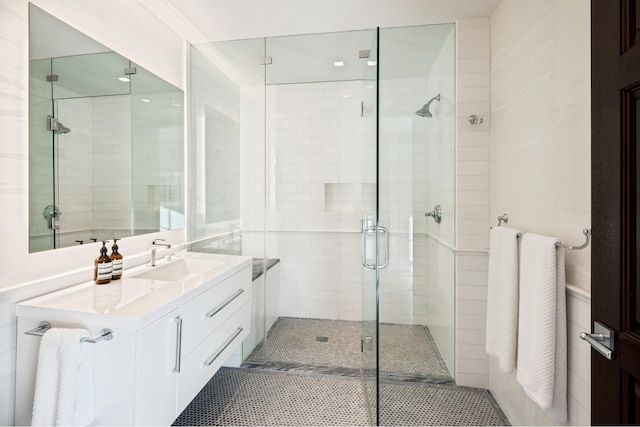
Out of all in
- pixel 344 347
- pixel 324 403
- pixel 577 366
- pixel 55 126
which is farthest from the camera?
pixel 344 347

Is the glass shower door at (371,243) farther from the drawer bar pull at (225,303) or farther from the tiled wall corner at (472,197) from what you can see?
the drawer bar pull at (225,303)

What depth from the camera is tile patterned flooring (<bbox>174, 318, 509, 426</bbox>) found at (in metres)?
1.75

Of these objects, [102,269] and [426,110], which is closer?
[102,269]

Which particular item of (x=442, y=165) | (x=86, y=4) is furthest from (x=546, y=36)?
(x=86, y=4)

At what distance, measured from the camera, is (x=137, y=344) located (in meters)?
1.07

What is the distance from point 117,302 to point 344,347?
192 cm

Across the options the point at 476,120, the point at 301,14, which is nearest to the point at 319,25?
the point at 301,14

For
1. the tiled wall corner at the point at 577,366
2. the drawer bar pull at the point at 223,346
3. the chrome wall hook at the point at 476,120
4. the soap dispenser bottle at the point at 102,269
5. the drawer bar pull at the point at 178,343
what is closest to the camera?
the tiled wall corner at the point at 577,366

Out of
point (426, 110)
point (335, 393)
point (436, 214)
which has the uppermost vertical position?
point (426, 110)

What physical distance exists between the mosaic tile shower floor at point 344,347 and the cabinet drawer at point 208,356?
65 centimetres

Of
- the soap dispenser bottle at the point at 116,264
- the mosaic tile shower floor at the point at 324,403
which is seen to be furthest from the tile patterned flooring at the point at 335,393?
the soap dispenser bottle at the point at 116,264

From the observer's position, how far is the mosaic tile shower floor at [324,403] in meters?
1.74

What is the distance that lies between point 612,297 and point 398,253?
1.46m

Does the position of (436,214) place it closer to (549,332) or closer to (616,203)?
(549,332)
